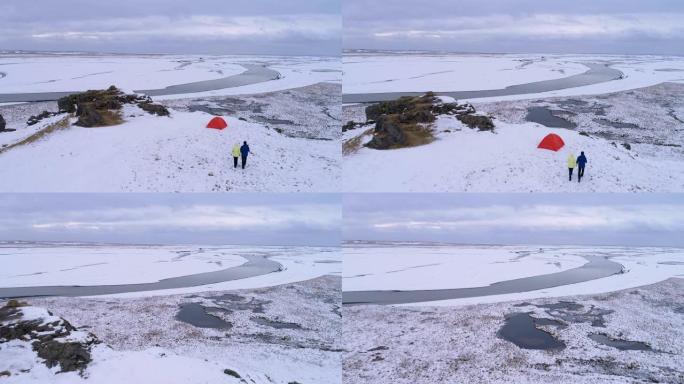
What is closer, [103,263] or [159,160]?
[159,160]

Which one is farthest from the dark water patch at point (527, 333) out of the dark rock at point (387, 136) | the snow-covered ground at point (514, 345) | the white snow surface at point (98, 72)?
the white snow surface at point (98, 72)

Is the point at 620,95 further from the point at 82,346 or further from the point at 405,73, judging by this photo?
the point at 82,346

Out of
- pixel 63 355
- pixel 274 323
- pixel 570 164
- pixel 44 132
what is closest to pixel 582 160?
pixel 570 164

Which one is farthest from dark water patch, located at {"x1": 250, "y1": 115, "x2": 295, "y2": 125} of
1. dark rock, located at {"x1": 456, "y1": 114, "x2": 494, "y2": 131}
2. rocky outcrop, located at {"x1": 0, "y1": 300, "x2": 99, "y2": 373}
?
rocky outcrop, located at {"x1": 0, "y1": 300, "x2": 99, "y2": 373}

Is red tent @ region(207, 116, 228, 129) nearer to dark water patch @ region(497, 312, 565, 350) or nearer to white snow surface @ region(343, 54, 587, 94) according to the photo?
white snow surface @ region(343, 54, 587, 94)

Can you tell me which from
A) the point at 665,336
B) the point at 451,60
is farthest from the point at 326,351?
the point at 451,60

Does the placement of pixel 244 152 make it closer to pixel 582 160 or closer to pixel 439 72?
pixel 439 72

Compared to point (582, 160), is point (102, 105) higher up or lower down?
higher up
